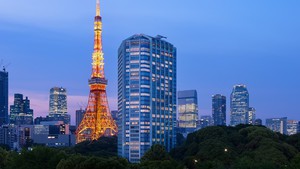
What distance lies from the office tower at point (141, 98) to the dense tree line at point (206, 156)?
30264 millimetres

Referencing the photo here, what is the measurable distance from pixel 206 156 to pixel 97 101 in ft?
300

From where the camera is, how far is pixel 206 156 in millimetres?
98188

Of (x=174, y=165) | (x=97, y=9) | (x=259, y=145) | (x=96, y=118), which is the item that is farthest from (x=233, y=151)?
(x=97, y=9)

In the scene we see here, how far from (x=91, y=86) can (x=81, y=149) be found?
119 ft

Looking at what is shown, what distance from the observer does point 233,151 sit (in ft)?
328

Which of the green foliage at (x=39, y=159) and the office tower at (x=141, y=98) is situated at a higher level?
the office tower at (x=141, y=98)

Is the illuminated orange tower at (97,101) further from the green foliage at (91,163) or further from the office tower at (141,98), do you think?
the green foliage at (91,163)

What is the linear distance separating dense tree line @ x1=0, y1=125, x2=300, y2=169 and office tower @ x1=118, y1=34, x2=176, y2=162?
30264 mm

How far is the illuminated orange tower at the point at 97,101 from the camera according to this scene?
184750 millimetres

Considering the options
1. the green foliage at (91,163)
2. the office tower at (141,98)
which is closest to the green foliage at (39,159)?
the green foliage at (91,163)

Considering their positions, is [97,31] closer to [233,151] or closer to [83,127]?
[83,127]

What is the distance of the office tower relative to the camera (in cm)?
15050

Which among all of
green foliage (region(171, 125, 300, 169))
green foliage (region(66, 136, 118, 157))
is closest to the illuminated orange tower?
green foliage (region(66, 136, 118, 157))

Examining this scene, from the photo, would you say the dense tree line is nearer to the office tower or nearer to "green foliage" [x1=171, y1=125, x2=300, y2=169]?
"green foliage" [x1=171, y1=125, x2=300, y2=169]
